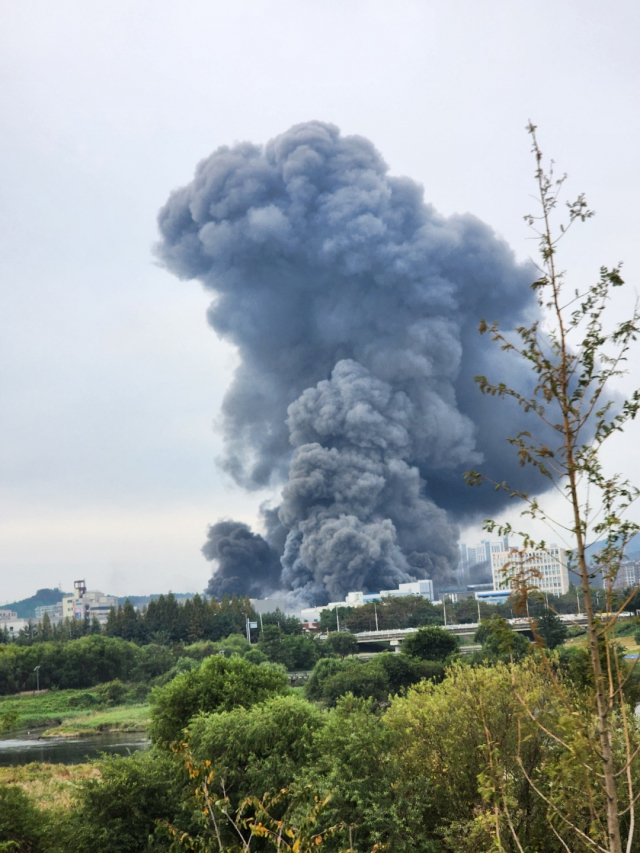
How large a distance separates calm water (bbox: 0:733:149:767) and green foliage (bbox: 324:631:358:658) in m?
19.4

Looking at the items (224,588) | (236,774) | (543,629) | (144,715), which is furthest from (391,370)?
(236,774)

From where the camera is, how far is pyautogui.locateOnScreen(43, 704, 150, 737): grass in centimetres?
4491

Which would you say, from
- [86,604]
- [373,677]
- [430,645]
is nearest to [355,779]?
[373,677]

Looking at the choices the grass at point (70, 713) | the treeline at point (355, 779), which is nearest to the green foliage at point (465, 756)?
the treeline at point (355, 779)

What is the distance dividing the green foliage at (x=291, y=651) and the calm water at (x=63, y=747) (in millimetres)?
14429

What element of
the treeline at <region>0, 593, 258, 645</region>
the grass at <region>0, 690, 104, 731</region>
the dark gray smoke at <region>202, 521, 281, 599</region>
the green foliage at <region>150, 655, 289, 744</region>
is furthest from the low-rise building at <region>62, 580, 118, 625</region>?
the green foliage at <region>150, 655, 289, 744</region>

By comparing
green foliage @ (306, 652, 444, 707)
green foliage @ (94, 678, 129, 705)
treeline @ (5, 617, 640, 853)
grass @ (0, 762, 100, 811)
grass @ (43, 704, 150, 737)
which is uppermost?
treeline @ (5, 617, 640, 853)

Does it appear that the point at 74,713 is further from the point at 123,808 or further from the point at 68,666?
the point at 123,808

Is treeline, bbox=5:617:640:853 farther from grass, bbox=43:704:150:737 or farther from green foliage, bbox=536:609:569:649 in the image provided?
green foliage, bbox=536:609:569:649

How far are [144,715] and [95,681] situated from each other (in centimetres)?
1283

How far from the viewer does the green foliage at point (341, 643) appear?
5975 cm

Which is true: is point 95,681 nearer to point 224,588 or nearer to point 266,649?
point 266,649

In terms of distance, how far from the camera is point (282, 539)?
92.2 meters

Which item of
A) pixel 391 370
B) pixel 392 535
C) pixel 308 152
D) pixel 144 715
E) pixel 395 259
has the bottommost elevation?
pixel 144 715
